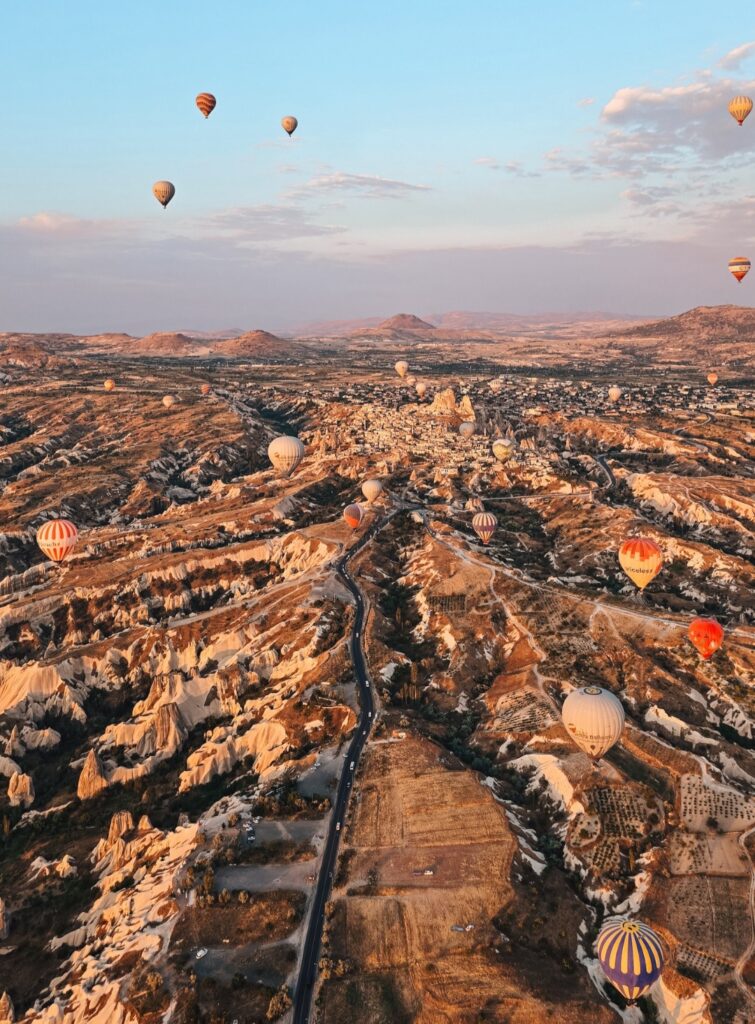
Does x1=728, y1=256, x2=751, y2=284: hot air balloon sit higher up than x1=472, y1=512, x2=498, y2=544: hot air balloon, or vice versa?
x1=728, y1=256, x2=751, y2=284: hot air balloon

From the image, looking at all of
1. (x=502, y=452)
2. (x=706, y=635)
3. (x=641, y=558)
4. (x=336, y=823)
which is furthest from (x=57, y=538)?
(x=502, y=452)

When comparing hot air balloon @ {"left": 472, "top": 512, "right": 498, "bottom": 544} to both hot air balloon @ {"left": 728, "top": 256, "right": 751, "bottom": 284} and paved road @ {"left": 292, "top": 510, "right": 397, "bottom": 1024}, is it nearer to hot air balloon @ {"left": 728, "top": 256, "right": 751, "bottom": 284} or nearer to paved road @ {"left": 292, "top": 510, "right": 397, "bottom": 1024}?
paved road @ {"left": 292, "top": 510, "right": 397, "bottom": 1024}

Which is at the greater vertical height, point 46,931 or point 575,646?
point 575,646

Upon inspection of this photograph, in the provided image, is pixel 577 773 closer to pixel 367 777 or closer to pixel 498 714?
pixel 498 714

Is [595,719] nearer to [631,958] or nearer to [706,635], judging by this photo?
[631,958]

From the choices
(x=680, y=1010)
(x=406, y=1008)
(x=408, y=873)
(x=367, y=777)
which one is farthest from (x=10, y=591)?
(x=680, y=1010)

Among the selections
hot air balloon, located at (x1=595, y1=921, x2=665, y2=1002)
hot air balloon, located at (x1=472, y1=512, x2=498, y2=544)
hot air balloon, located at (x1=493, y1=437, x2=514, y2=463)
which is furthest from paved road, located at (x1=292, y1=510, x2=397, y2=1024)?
hot air balloon, located at (x1=493, y1=437, x2=514, y2=463)

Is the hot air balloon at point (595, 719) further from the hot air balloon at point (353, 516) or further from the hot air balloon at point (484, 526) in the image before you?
the hot air balloon at point (353, 516)
